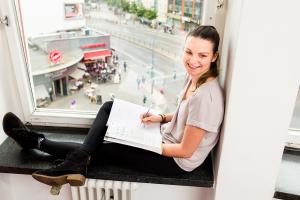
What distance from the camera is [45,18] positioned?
1.28 metres

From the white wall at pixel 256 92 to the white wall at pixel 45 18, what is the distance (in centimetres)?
73

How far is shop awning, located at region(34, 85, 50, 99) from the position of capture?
144cm

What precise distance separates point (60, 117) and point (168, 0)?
2.59 ft

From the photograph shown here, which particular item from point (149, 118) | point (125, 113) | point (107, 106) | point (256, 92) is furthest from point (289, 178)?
point (107, 106)

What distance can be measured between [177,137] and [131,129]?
197 mm

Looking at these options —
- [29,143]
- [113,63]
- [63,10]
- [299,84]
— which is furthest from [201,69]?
[29,143]

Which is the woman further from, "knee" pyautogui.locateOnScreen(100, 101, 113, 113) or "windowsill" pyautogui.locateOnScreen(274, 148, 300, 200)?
"windowsill" pyautogui.locateOnScreen(274, 148, 300, 200)

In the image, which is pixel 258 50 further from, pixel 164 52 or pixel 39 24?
pixel 39 24

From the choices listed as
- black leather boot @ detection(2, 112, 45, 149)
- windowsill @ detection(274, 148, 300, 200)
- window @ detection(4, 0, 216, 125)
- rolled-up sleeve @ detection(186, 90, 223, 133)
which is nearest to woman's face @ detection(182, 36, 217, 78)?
rolled-up sleeve @ detection(186, 90, 223, 133)

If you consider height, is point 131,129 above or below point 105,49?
below

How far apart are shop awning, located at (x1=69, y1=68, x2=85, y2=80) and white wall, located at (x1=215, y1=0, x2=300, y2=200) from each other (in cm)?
71

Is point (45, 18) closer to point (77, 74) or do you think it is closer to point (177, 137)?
point (77, 74)

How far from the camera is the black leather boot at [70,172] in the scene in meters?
1.07

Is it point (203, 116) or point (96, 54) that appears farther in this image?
point (96, 54)
